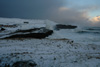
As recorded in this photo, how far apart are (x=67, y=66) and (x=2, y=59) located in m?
4.69

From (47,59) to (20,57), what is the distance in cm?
210

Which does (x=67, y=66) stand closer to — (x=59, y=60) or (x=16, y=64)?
(x=59, y=60)

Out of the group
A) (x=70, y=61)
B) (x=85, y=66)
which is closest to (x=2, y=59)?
(x=70, y=61)

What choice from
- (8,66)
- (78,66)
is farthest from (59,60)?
(8,66)

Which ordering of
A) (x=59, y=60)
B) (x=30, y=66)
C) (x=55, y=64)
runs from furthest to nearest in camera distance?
(x=59, y=60) < (x=55, y=64) < (x=30, y=66)

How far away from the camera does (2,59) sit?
5402 millimetres

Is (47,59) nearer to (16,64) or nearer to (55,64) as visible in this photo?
(55,64)

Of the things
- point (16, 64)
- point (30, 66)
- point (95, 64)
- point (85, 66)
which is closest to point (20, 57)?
point (16, 64)

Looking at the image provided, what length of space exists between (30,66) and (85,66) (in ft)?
12.1

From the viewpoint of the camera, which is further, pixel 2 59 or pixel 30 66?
pixel 2 59

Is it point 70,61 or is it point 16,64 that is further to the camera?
point 70,61

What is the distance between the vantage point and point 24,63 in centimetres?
488

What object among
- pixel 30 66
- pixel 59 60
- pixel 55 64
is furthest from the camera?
pixel 59 60

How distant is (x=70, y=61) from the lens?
5555 mm
